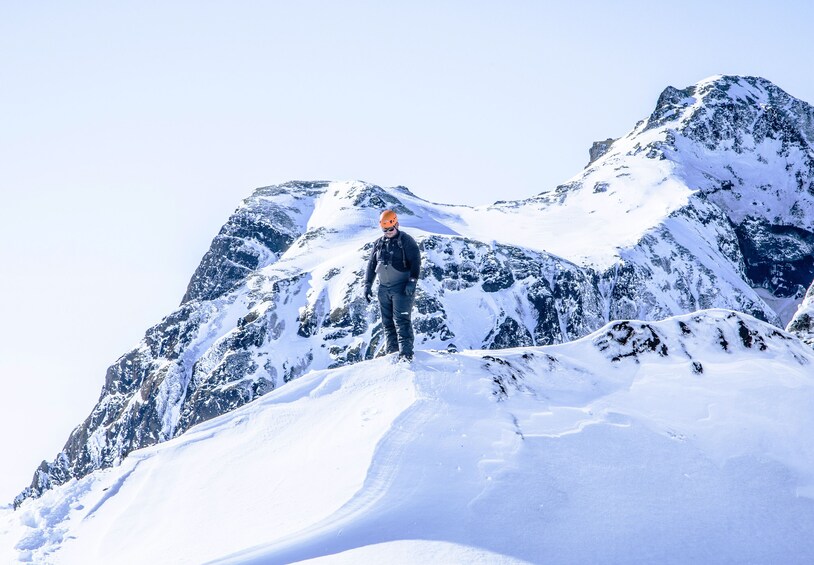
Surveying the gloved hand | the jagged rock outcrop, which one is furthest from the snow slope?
the jagged rock outcrop

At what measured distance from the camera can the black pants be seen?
1502 cm

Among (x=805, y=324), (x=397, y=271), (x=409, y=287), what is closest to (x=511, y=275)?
(x=805, y=324)

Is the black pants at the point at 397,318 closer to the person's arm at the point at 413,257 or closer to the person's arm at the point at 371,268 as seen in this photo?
the person's arm at the point at 371,268

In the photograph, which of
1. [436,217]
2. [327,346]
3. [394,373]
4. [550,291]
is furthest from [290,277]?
[394,373]

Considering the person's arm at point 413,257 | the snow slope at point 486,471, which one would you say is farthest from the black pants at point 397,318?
the snow slope at point 486,471

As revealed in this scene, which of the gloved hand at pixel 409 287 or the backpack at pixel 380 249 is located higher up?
the backpack at pixel 380 249

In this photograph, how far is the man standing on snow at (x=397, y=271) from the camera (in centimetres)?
1508

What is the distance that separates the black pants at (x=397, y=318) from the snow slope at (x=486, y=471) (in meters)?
0.67

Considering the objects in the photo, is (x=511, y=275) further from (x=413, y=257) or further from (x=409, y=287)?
(x=413, y=257)

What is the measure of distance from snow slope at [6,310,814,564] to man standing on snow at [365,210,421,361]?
1118mm

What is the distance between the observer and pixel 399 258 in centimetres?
1511

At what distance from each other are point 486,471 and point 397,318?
522 cm

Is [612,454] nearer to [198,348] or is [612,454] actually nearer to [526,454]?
[526,454]

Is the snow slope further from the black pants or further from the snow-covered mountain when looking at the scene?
the snow-covered mountain
